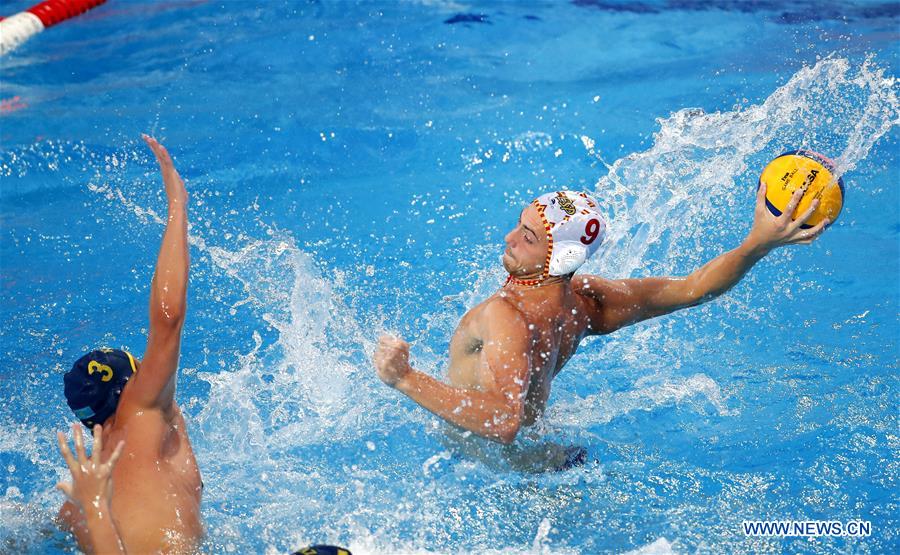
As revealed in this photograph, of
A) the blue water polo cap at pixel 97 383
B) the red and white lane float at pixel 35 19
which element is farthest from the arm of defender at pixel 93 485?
the red and white lane float at pixel 35 19

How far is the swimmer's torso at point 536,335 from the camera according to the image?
141 inches

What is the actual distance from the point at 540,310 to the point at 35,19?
7.04 meters

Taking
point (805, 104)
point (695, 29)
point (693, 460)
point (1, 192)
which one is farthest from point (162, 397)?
point (695, 29)

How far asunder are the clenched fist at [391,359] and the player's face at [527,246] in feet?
1.95

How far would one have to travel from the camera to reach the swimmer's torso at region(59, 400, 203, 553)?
307 centimetres

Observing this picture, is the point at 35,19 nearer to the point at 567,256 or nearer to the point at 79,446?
the point at 567,256

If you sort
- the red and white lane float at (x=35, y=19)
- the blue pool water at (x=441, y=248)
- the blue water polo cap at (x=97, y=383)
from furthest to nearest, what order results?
the red and white lane float at (x=35, y=19), the blue pool water at (x=441, y=248), the blue water polo cap at (x=97, y=383)

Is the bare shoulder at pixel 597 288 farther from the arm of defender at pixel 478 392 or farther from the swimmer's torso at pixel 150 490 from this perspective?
the swimmer's torso at pixel 150 490

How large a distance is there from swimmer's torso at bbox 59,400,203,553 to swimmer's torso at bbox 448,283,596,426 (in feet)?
3.51

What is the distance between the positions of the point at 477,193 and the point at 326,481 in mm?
2895

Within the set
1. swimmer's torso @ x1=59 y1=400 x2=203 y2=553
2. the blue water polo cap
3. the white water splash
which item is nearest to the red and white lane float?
the white water splash

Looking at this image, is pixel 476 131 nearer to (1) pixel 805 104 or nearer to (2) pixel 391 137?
(2) pixel 391 137

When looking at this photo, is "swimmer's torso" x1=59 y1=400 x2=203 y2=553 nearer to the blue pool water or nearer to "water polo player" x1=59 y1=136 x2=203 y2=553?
"water polo player" x1=59 y1=136 x2=203 y2=553

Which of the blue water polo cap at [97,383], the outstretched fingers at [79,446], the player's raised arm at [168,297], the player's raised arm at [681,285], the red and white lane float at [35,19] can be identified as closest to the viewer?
the outstretched fingers at [79,446]
